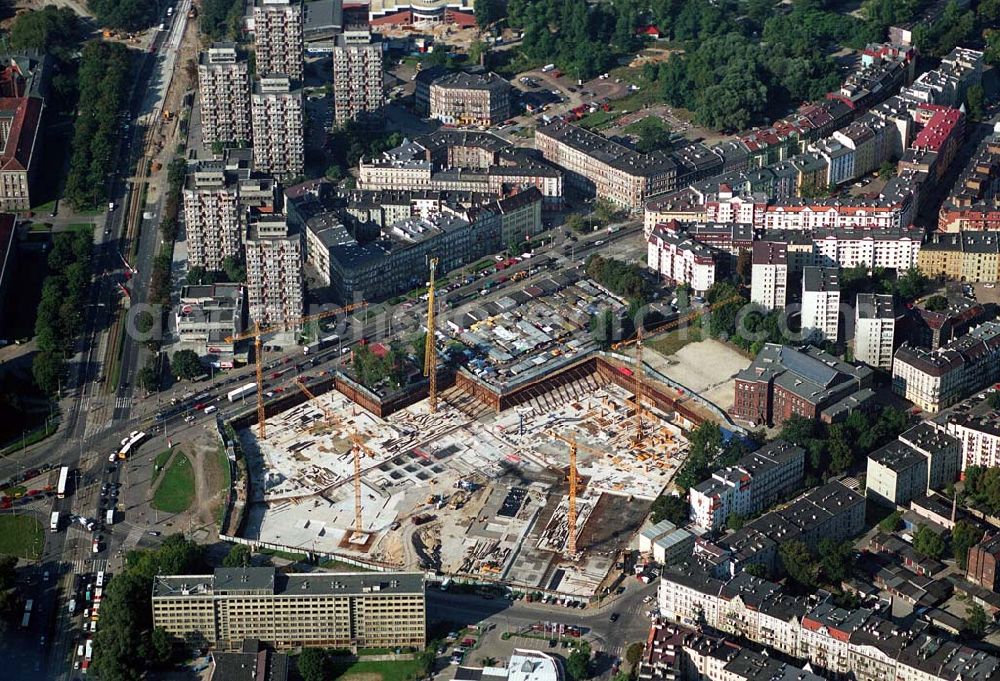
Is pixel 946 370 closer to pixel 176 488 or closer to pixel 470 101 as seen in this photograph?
pixel 176 488

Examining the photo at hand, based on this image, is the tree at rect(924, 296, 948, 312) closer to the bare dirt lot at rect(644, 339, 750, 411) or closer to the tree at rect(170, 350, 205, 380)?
the bare dirt lot at rect(644, 339, 750, 411)

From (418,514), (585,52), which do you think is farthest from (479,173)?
(418,514)

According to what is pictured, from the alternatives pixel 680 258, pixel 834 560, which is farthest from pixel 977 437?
pixel 680 258

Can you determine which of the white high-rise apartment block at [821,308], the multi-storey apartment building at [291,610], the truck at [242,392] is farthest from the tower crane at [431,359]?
the white high-rise apartment block at [821,308]

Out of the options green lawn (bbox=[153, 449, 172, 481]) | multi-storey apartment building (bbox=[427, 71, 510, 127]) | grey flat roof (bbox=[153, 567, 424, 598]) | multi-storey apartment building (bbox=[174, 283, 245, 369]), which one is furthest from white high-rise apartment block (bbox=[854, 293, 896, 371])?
multi-storey apartment building (bbox=[427, 71, 510, 127])

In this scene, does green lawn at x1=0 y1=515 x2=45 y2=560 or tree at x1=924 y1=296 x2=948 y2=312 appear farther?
tree at x1=924 y1=296 x2=948 y2=312

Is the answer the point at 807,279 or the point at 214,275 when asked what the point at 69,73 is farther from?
the point at 807,279
